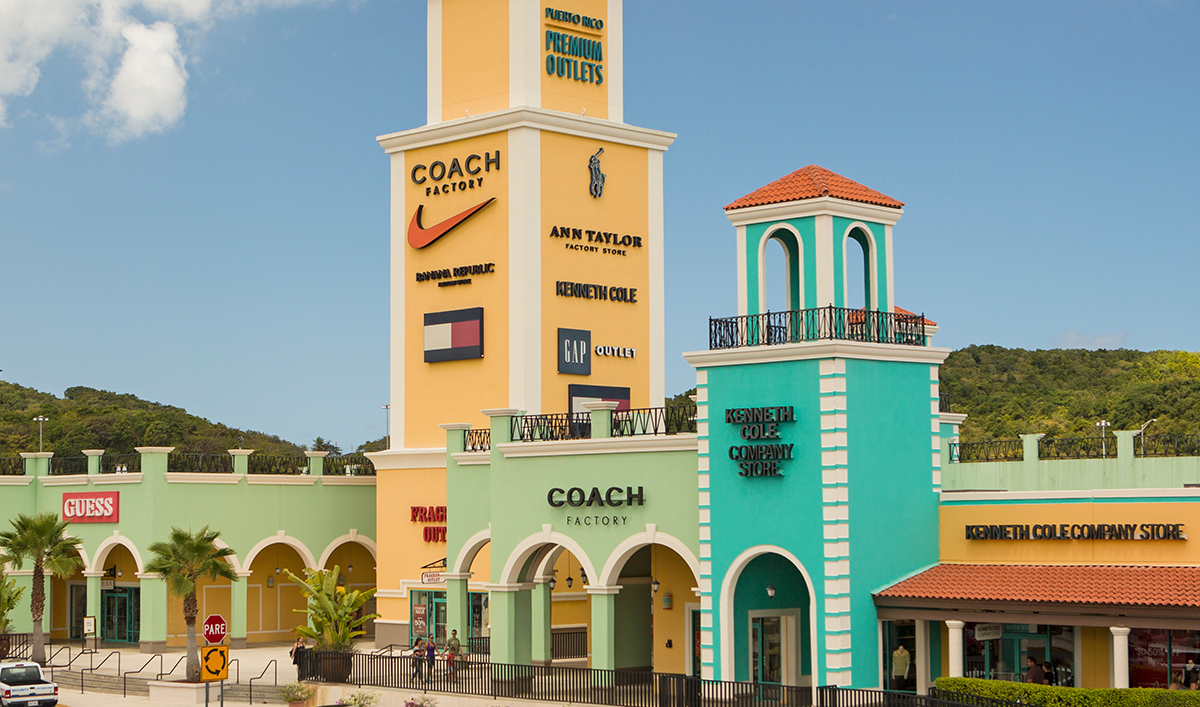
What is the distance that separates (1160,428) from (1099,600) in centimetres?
4829

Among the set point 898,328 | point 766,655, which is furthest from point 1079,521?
point 766,655

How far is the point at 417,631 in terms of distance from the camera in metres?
47.8

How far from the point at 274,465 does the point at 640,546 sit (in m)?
22.4

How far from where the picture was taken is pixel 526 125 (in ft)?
159

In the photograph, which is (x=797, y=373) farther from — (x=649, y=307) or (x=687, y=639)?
(x=649, y=307)

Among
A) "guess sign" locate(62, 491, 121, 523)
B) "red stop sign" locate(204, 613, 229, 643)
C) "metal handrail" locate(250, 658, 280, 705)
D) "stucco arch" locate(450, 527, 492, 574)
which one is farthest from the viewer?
"guess sign" locate(62, 491, 121, 523)

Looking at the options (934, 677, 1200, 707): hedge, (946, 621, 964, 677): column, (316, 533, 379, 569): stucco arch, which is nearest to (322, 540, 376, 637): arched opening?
(316, 533, 379, 569): stucco arch

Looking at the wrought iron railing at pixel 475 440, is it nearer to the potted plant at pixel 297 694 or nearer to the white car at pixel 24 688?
the potted plant at pixel 297 694

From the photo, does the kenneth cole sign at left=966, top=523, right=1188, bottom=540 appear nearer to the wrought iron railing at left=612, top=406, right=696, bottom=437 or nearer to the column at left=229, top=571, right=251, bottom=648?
the wrought iron railing at left=612, top=406, right=696, bottom=437

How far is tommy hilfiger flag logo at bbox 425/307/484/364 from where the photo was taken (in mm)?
48875

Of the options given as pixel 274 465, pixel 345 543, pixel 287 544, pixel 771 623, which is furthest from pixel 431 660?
pixel 345 543

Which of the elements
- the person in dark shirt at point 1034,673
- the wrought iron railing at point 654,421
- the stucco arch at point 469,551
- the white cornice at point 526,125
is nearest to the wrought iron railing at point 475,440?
the stucco arch at point 469,551

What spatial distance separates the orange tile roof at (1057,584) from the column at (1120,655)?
0.65 meters

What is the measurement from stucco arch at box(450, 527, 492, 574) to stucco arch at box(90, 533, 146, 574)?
14492mm
